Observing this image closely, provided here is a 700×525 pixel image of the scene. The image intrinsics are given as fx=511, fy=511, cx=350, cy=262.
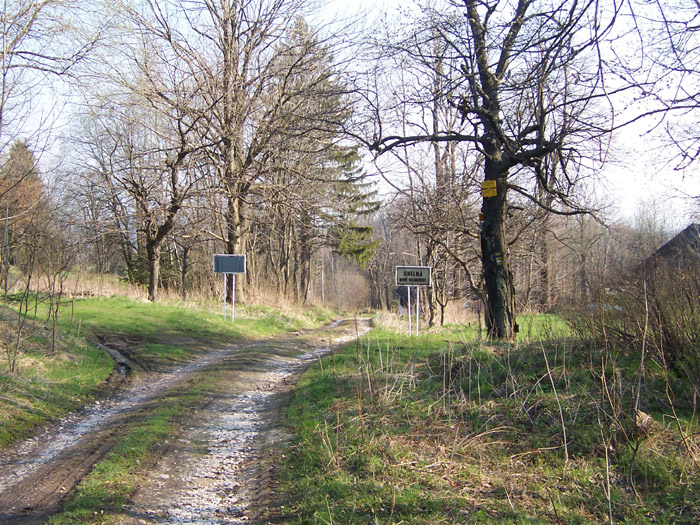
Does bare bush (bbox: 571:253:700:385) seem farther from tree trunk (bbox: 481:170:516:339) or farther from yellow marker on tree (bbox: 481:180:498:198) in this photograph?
yellow marker on tree (bbox: 481:180:498:198)

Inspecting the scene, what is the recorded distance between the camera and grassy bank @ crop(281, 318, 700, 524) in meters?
3.92

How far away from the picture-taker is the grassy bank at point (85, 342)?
6891mm

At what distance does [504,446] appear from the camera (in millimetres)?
5043

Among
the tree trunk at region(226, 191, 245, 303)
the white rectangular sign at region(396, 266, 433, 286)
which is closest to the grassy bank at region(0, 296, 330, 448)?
the tree trunk at region(226, 191, 245, 303)

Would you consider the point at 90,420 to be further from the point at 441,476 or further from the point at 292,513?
the point at 441,476

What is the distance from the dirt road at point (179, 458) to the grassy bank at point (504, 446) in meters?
0.42

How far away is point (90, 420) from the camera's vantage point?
6.87 meters

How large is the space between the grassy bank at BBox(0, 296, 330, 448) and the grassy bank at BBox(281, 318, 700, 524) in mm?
3431

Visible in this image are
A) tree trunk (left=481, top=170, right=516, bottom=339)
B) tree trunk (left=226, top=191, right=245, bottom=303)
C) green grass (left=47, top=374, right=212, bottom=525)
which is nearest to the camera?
green grass (left=47, top=374, right=212, bottom=525)

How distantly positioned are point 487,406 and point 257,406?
3.53 m

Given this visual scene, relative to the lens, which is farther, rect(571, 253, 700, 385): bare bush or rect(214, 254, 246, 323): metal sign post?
rect(214, 254, 246, 323): metal sign post

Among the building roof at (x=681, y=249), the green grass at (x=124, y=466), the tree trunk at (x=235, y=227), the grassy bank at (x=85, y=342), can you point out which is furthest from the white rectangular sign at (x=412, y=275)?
the tree trunk at (x=235, y=227)

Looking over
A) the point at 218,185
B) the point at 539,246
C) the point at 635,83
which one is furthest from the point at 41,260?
the point at 539,246

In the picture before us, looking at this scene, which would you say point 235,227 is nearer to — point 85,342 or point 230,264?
point 230,264
